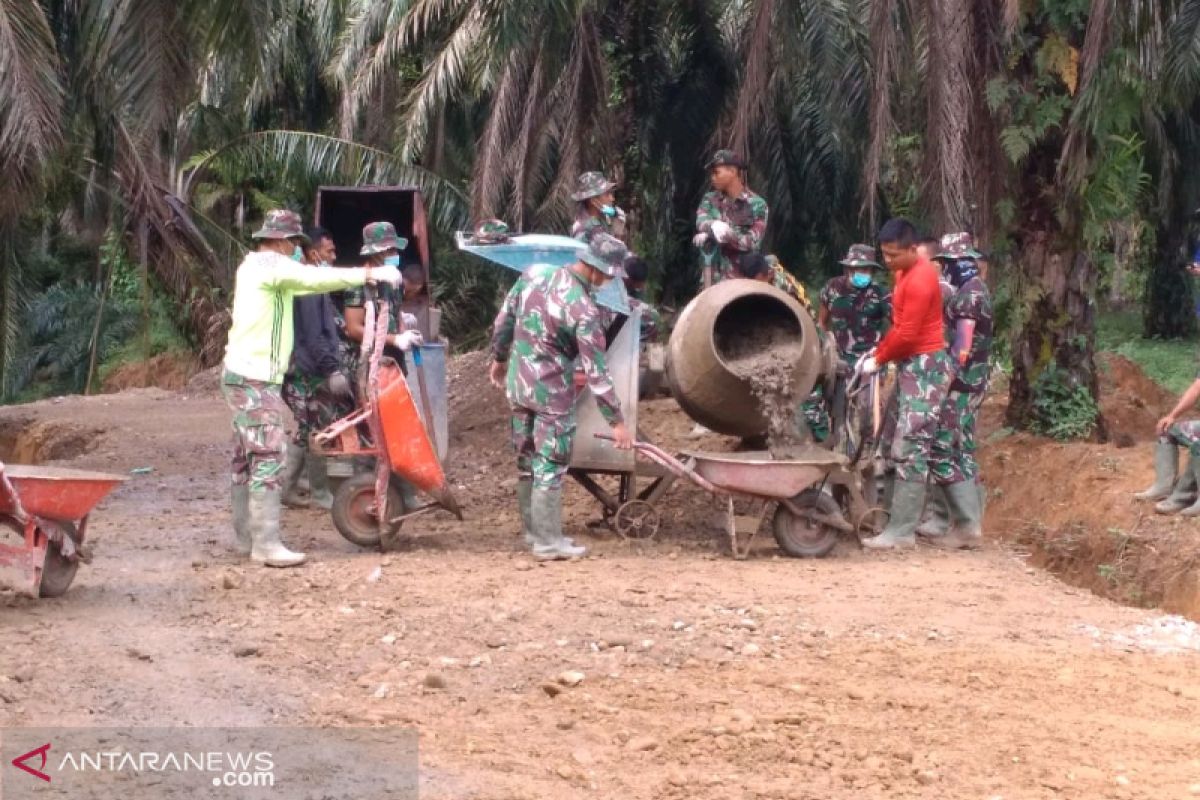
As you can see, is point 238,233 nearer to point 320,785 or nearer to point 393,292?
point 393,292

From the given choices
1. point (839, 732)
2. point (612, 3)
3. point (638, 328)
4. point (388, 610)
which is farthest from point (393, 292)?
point (612, 3)

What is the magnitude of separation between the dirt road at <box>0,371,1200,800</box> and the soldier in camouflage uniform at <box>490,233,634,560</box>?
38 centimetres

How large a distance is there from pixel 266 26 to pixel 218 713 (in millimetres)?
7996

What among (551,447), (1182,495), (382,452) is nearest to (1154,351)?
(1182,495)

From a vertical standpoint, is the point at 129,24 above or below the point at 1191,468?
above

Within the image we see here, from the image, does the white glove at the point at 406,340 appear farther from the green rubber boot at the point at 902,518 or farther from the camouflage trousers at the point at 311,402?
the green rubber boot at the point at 902,518

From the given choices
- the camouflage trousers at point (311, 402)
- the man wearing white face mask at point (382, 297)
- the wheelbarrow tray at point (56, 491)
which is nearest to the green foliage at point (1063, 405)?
the man wearing white face mask at point (382, 297)

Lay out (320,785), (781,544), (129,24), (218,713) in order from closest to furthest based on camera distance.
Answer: (320,785)
(218,713)
(781,544)
(129,24)

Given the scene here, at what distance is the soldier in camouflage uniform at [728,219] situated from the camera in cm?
1102

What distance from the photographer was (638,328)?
970cm

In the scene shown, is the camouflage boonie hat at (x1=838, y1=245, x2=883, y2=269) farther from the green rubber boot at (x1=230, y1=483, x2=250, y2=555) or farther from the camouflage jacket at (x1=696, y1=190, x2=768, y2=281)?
the green rubber boot at (x1=230, y1=483, x2=250, y2=555)

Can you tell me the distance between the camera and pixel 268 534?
8.65 metres

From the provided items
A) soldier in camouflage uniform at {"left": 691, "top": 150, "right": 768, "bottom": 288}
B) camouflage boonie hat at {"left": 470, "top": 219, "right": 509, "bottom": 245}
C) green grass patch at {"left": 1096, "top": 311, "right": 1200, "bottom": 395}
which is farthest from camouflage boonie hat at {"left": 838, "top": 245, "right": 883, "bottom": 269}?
green grass patch at {"left": 1096, "top": 311, "right": 1200, "bottom": 395}

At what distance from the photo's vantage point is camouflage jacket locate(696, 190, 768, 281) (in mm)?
11109
